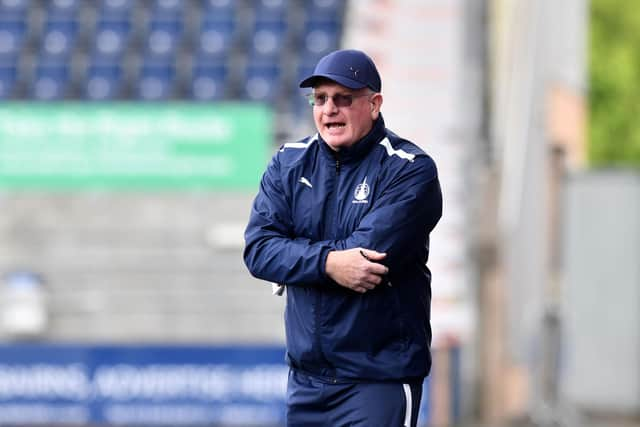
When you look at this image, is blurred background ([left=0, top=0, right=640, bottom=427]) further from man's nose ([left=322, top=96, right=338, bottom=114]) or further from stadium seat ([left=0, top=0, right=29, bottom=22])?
man's nose ([left=322, top=96, right=338, bottom=114])

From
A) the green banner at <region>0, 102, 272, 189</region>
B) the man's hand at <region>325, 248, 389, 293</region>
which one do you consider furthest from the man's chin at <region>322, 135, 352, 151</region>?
the green banner at <region>0, 102, 272, 189</region>

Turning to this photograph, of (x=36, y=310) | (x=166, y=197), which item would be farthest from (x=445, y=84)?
(x=36, y=310)

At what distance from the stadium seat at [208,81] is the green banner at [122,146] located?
→ 788mm

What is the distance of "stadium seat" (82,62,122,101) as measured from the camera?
15.8 metres

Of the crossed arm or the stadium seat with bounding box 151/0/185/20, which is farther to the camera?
the stadium seat with bounding box 151/0/185/20

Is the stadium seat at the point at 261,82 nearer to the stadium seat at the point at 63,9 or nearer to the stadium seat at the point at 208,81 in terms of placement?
the stadium seat at the point at 208,81

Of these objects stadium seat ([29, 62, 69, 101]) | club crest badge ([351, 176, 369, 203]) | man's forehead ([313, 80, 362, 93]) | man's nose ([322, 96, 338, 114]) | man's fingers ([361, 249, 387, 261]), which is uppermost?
stadium seat ([29, 62, 69, 101])

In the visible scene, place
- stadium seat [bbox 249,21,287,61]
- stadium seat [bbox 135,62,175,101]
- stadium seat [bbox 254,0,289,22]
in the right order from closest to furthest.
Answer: stadium seat [bbox 135,62,175,101]
stadium seat [bbox 249,21,287,61]
stadium seat [bbox 254,0,289,22]

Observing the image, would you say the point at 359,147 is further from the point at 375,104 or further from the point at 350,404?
the point at 350,404

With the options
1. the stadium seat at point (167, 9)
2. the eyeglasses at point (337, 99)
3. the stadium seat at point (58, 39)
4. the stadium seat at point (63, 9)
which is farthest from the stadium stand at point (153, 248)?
the eyeglasses at point (337, 99)

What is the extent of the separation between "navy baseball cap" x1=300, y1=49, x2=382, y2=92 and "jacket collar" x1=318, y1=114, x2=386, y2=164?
15 centimetres

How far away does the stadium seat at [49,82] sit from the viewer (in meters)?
15.9

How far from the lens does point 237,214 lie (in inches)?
579

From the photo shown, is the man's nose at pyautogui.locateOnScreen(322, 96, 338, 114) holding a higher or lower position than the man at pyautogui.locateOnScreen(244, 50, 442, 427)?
higher
